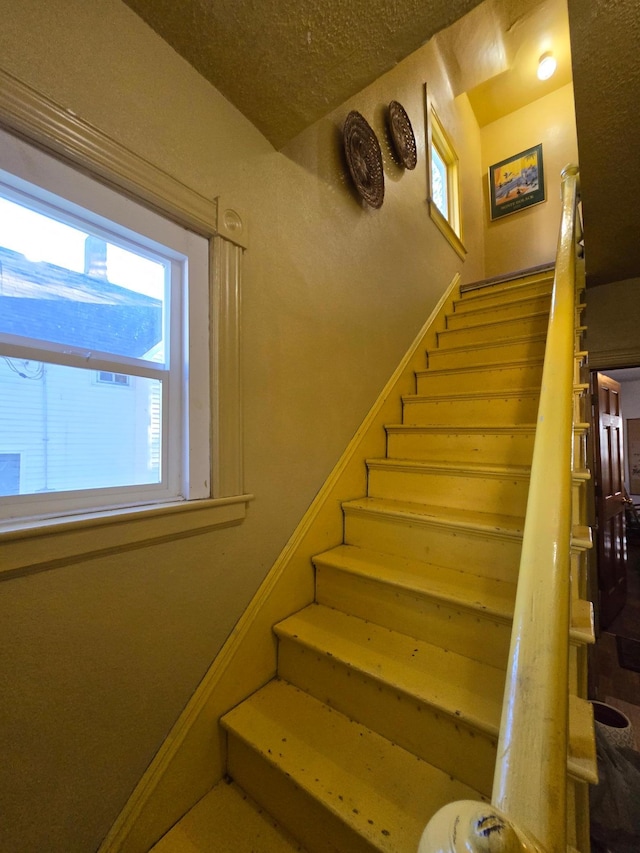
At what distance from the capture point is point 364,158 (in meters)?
1.83

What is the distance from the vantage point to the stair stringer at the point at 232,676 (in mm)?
945

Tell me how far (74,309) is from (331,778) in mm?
1432

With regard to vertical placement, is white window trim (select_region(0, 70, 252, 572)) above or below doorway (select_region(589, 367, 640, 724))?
above

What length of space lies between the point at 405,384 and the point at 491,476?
3.11 ft

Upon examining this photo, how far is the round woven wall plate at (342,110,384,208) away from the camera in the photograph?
1.73 metres

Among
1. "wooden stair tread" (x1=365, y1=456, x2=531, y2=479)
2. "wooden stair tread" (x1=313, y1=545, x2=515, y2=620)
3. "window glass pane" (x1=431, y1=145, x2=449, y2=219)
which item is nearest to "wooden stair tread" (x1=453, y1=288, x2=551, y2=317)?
"window glass pane" (x1=431, y1=145, x2=449, y2=219)

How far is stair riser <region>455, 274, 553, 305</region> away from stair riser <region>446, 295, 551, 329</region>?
0.34 ft

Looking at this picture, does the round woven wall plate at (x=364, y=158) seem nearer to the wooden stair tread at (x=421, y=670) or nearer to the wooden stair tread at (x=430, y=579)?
the wooden stair tread at (x=430, y=579)

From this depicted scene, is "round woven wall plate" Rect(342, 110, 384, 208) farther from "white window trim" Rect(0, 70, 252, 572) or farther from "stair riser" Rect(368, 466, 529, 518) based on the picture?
"stair riser" Rect(368, 466, 529, 518)

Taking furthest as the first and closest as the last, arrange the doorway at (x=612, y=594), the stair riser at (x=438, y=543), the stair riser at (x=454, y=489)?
the doorway at (x=612, y=594) → the stair riser at (x=454, y=489) → the stair riser at (x=438, y=543)

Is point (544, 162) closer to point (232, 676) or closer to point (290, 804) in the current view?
point (232, 676)

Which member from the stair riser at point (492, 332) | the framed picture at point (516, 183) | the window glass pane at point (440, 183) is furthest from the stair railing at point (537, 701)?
the framed picture at point (516, 183)

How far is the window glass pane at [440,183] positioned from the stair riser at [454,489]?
262cm

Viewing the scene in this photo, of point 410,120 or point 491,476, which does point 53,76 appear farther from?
point 410,120
